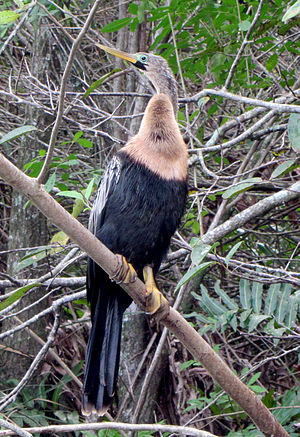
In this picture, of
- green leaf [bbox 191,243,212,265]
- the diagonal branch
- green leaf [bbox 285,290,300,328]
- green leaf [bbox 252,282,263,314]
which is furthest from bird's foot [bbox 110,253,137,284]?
green leaf [bbox 285,290,300,328]

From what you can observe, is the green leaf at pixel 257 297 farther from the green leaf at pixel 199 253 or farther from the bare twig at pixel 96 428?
the bare twig at pixel 96 428

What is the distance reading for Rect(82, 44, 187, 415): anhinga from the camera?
2545mm

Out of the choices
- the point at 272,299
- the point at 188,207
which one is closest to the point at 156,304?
the point at 272,299

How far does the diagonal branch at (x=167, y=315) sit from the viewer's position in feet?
5.63

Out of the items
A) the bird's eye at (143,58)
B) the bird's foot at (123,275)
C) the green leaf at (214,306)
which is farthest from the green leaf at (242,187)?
the bird's eye at (143,58)

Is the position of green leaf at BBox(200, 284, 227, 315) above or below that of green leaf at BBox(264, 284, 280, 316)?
below

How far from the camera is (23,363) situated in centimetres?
384

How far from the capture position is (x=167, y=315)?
2.22 metres

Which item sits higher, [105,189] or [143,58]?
[143,58]

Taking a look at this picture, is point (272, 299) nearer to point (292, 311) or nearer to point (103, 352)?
point (292, 311)

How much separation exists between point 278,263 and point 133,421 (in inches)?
54.3

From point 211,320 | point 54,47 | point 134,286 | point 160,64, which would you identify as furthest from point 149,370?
point 54,47

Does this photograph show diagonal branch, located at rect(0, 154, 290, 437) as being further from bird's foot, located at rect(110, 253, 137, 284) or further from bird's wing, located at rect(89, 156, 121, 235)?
bird's wing, located at rect(89, 156, 121, 235)

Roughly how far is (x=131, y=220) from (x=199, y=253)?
46 cm
